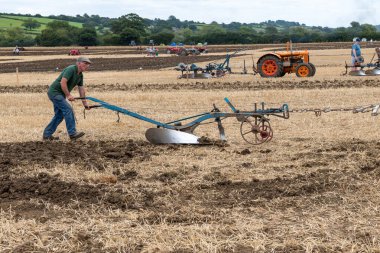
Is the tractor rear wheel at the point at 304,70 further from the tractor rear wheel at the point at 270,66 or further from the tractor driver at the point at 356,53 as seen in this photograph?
the tractor driver at the point at 356,53

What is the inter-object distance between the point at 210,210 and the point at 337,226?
1419 millimetres

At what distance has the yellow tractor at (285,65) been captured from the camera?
24781mm

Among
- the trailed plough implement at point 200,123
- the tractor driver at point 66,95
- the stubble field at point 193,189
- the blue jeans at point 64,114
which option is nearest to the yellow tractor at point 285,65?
the stubble field at point 193,189

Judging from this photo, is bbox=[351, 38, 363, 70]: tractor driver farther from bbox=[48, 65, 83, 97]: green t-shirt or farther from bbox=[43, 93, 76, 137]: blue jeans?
bbox=[43, 93, 76, 137]: blue jeans

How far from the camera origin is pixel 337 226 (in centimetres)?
642

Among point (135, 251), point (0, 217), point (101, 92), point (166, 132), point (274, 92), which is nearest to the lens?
point (135, 251)

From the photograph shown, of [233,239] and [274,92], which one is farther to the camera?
[274,92]

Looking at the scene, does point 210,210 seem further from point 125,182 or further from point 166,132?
point 166,132

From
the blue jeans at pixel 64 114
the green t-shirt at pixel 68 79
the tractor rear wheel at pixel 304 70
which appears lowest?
the tractor rear wheel at pixel 304 70

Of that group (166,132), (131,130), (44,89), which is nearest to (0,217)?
(166,132)

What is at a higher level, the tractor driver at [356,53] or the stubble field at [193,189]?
the tractor driver at [356,53]

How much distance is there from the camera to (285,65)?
A: 24938mm

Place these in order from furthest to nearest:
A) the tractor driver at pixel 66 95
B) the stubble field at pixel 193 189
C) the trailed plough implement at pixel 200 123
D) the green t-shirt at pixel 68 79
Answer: the green t-shirt at pixel 68 79 → the tractor driver at pixel 66 95 → the trailed plough implement at pixel 200 123 → the stubble field at pixel 193 189

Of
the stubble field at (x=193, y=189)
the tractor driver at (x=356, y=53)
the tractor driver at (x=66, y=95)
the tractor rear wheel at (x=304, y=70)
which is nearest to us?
the stubble field at (x=193, y=189)
